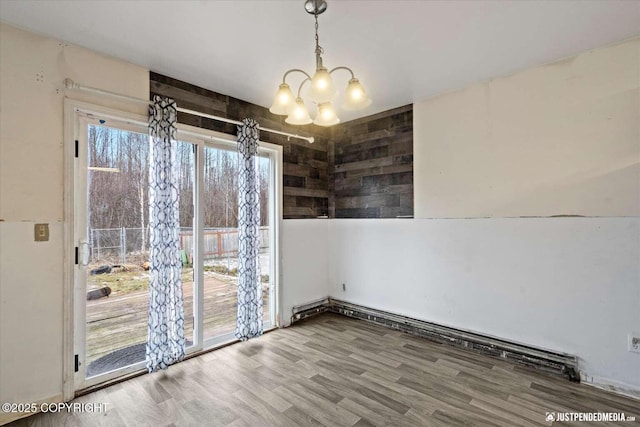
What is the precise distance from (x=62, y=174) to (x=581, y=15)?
4.05 metres

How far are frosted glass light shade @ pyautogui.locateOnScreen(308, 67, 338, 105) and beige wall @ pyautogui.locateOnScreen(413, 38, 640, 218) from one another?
6.95ft

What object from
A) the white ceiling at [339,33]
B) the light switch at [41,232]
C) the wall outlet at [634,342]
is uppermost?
the white ceiling at [339,33]

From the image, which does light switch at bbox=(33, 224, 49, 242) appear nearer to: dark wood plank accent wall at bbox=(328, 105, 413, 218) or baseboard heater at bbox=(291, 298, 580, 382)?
baseboard heater at bbox=(291, 298, 580, 382)

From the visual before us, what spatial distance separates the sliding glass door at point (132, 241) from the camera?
Result: 99.2 inches

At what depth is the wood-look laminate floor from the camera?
2.13 meters

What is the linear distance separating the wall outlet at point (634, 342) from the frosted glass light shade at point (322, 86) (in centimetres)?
305

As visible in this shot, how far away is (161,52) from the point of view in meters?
2.52

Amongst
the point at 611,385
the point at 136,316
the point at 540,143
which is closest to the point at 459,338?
the point at 611,385

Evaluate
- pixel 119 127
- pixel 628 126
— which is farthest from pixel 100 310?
pixel 628 126

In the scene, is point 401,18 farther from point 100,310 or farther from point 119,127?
point 100,310

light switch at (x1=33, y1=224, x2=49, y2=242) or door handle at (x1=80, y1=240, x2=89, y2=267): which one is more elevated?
light switch at (x1=33, y1=224, x2=49, y2=242)

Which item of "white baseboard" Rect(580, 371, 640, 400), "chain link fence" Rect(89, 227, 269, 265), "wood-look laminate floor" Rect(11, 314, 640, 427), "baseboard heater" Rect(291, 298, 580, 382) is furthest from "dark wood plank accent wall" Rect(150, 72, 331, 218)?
"white baseboard" Rect(580, 371, 640, 400)

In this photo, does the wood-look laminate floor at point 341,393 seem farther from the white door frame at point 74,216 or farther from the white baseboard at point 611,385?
the white door frame at point 74,216

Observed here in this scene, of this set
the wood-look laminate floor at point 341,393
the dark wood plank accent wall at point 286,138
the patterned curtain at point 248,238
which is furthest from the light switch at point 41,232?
the patterned curtain at point 248,238
